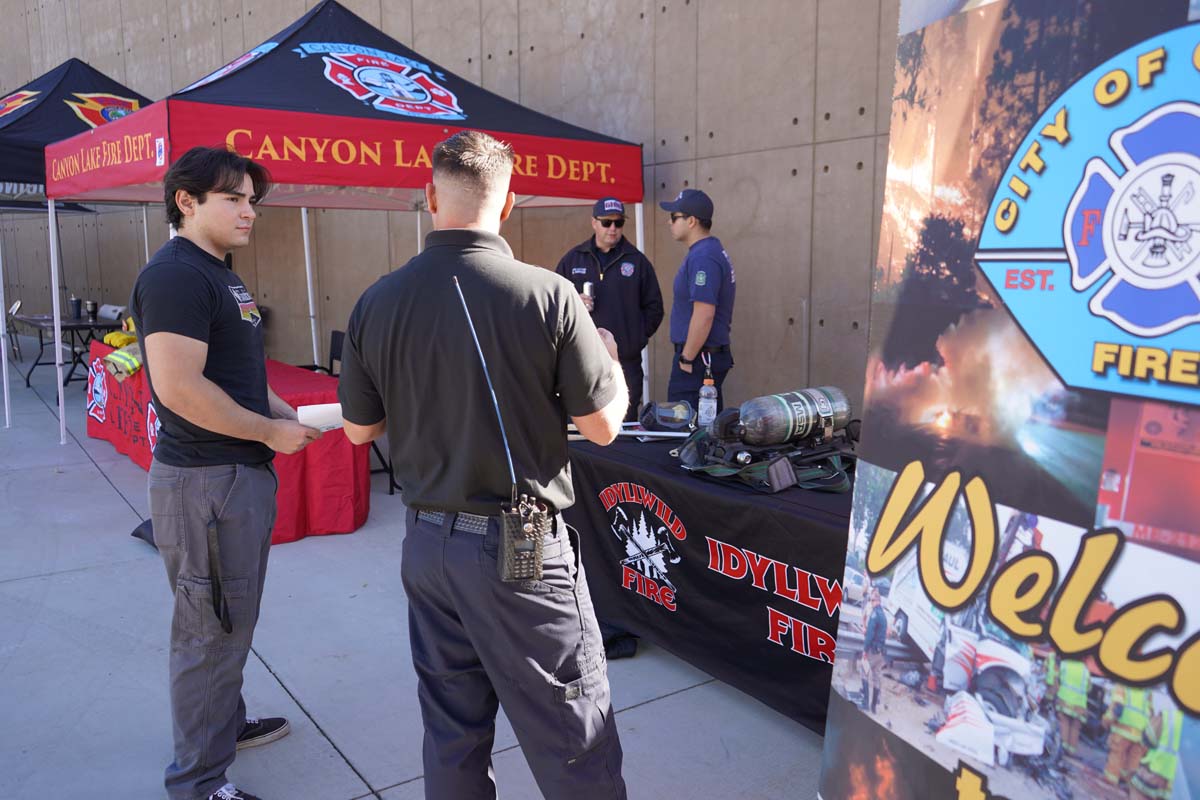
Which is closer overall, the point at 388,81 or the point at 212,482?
the point at 212,482

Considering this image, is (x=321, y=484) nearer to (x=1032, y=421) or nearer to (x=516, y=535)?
(x=516, y=535)

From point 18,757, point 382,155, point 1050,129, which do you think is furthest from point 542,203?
point 1050,129

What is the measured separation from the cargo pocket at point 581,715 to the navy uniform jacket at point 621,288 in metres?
3.79

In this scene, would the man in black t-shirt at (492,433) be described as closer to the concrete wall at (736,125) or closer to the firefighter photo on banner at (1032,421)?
the firefighter photo on banner at (1032,421)

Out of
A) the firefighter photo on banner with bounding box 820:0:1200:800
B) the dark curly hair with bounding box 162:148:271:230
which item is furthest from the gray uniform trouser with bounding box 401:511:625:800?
the dark curly hair with bounding box 162:148:271:230

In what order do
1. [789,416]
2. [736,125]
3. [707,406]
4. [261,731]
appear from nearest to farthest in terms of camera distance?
[261,731] < [789,416] < [707,406] < [736,125]

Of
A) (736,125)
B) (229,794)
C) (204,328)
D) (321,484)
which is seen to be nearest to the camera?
(204,328)

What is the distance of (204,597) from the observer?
226cm

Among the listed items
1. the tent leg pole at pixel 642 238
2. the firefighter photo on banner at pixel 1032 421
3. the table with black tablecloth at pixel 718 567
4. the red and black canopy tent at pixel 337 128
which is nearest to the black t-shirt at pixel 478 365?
→ the firefighter photo on banner at pixel 1032 421

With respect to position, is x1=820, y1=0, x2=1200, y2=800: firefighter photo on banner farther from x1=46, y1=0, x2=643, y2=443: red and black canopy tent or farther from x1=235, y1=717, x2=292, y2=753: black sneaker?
x1=46, y1=0, x2=643, y2=443: red and black canopy tent

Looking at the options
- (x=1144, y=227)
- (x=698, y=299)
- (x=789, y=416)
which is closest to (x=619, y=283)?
(x=698, y=299)

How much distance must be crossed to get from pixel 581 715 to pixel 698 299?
3049 millimetres

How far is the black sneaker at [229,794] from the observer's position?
2.35m

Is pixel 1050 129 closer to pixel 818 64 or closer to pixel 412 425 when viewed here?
pixel 412 425
